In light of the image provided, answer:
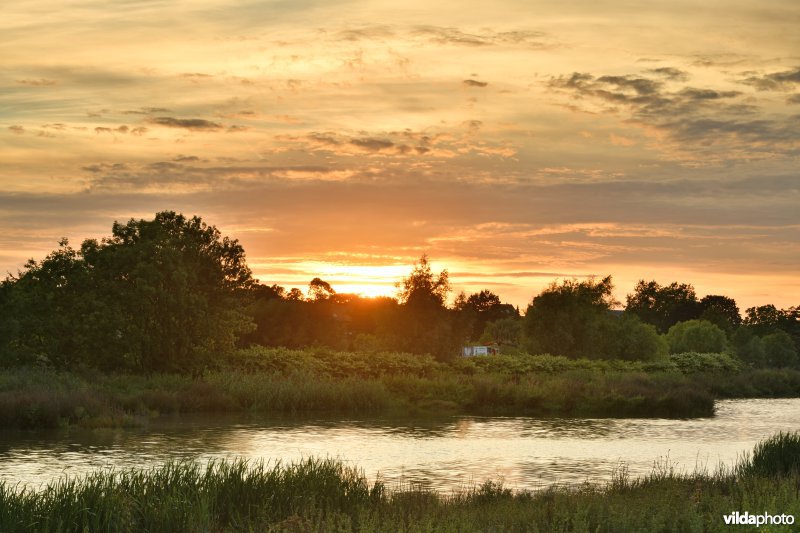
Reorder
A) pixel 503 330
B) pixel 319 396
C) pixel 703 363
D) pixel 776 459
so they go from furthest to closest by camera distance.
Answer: pixel 503 330 < pixel 703 363 < pixel 319 396 < pixel 776 459

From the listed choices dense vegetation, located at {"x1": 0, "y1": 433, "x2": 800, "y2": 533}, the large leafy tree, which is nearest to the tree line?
the large leafy tree

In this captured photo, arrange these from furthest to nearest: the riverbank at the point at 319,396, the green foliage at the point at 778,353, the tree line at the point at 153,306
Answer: the green foliage at the point at 778,353
the tree line at the point at 153,306
the riverbank at the point at 319,396

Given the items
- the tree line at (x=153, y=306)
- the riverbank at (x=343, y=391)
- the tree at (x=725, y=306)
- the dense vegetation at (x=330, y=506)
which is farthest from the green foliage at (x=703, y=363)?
the tree at (x=725, y=306)

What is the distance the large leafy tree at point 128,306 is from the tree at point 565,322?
37778 mm

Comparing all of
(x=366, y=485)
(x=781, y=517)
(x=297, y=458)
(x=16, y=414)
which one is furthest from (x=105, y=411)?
(x=781, y=517)

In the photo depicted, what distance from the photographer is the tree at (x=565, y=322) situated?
8694cm

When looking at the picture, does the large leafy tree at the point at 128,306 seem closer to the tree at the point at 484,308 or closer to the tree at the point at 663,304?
the tree at the point at 484,308

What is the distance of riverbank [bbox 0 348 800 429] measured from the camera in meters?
40.1

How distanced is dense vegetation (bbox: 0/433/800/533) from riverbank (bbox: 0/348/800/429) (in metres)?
23.3

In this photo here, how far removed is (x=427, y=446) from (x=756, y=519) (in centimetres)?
2211

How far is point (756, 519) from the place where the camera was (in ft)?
44.8

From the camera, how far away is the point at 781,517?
13.2 meters

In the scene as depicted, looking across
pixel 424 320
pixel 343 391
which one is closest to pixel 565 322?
pixel 424 320

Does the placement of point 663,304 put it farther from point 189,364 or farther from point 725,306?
point 189,364
